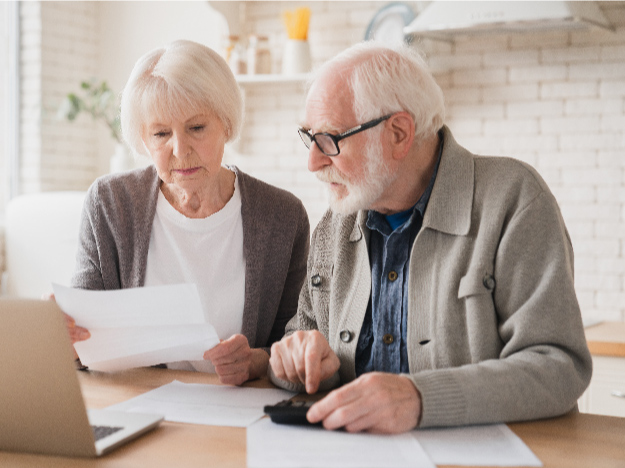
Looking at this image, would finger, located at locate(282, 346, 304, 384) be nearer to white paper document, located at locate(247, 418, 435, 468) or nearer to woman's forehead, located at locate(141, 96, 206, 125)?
white paper document, located at locate(247, 418, 435, 468)

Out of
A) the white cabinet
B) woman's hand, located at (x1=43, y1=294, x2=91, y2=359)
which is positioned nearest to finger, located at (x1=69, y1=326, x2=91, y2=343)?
woman's hand, located at (x1=43, y1=294, x2=91, y2=359)

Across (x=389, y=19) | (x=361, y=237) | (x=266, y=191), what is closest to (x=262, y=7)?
(x=389, y=19)

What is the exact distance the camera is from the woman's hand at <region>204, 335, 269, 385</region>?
1.51 meters

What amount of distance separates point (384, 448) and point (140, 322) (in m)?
0.50

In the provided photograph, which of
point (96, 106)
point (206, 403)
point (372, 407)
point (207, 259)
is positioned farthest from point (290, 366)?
point (96, 106)

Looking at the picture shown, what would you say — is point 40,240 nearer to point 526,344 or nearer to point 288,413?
point 288,413

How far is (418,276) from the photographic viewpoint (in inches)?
59.3

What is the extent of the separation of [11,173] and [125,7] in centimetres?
121

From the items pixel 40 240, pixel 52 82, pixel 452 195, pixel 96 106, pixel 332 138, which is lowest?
pixel 40 240

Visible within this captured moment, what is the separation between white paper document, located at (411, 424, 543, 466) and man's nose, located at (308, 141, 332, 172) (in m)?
0.64

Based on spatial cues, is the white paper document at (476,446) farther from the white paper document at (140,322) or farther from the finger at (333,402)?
the white paper document at (140,322)

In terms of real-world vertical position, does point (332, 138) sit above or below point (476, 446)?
above

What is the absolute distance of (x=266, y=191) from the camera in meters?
2.08

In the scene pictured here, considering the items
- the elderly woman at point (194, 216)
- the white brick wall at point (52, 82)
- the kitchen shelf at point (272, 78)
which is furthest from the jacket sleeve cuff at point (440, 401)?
the white brick wall at point (52, 82)
